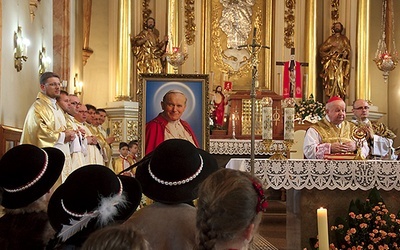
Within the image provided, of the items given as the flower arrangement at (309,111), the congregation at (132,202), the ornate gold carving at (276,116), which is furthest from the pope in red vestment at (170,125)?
the flower arrangement at (309,111)

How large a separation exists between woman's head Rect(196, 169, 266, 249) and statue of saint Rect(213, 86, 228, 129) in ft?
34.3

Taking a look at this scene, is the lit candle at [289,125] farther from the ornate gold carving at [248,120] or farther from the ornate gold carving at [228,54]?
the ornate gold carving at [228,54]

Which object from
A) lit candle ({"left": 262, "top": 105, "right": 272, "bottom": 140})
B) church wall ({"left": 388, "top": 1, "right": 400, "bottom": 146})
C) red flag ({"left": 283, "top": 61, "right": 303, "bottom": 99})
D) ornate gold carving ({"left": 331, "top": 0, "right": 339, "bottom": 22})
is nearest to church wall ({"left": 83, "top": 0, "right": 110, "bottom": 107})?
red flag ({"left": 283, "top": 61, "right": 303, "bottom": 99})

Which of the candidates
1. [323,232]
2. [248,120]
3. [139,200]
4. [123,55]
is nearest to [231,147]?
[248,120]

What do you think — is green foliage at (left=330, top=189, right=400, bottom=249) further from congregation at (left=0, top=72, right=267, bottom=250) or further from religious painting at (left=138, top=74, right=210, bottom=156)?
congregation at (left=0, top=72, right=267, bottom=250)

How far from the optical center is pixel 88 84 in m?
14.6

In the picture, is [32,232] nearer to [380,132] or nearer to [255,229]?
[255,229]

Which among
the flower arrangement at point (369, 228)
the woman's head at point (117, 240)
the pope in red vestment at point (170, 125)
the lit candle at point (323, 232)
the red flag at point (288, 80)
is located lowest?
the flower arrangement at point (369, 228)

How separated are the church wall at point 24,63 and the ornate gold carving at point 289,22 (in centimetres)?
586

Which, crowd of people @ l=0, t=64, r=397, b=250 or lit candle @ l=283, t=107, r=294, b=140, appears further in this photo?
lit candle @ l=283, t=107, r=294, b=140

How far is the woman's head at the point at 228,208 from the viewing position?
1987 mm

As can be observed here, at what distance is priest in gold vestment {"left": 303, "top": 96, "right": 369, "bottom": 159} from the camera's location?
6566 mm

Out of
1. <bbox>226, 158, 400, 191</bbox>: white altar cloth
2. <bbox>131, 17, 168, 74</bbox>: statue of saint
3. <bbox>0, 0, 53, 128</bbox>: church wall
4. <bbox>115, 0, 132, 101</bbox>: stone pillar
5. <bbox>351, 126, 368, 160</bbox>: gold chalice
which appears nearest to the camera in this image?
<bbox>226, 158, 400, 191</bbox>: white altar cloth

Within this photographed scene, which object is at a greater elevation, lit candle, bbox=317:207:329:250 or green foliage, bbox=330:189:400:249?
lit candle, bbox=317:207:329:250
